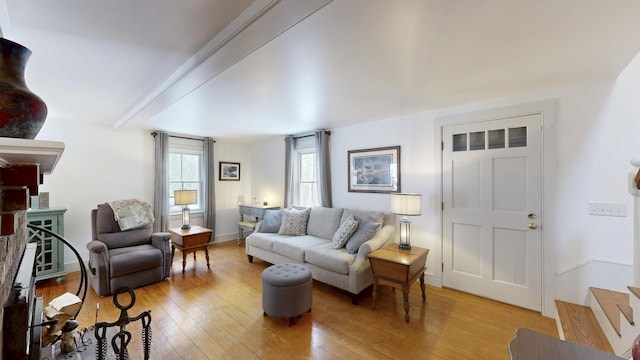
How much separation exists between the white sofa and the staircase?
1742mm

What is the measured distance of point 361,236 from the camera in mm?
3254

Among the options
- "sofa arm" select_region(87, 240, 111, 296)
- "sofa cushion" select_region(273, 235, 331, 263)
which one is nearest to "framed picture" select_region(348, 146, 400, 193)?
"sofa cushion" select_region(273, 235, 331, 263)

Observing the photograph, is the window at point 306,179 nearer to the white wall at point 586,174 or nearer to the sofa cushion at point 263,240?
the sofa cushion at point 263,240

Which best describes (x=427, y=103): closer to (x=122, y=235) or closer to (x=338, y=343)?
(x=338, y=343)

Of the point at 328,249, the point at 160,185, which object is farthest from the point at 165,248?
the point at 328,249

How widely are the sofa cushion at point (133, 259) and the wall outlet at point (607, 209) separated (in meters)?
4.85

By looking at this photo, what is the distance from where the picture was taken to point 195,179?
5371 millimetres

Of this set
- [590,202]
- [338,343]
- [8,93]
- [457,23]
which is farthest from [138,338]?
[590,202]

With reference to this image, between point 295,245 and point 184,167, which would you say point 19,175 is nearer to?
point 295,245

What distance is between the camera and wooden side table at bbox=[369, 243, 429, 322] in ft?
8.52

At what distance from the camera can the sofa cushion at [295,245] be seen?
349cm

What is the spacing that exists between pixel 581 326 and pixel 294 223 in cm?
333

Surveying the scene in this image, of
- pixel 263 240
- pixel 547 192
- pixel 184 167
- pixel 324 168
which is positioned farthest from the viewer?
pixel 184 167

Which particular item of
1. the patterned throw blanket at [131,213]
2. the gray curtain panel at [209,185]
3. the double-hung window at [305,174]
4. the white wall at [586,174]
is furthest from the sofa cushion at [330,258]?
the gray curtain panel at [209,185]
